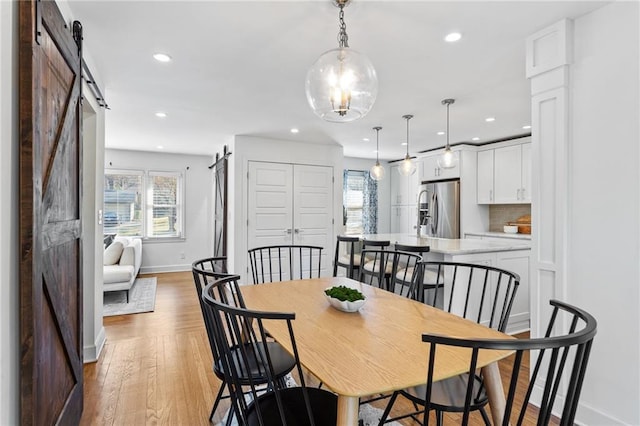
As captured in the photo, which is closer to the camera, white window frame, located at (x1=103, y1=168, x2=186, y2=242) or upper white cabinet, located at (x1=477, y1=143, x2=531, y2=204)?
upper white cabinet, located at (x1=477, y1=143, x2=531, y2=204)

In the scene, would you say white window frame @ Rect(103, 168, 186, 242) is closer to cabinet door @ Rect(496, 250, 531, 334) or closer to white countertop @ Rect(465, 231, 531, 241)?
white countertop @ Rect(465, 231, 531, 241)

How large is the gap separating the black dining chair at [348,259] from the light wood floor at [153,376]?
106 centimetres

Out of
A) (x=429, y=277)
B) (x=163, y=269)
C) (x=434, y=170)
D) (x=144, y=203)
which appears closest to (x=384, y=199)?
(x=434, y=170)

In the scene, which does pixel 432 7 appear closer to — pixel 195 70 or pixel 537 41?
pixel 537 41

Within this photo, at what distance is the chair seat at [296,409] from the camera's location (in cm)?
124

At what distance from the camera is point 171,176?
23.0 feet

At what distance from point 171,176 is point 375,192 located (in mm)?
4263

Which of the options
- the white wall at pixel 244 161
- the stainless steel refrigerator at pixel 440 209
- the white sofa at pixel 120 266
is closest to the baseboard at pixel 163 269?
the white sofa at pixel 120 266

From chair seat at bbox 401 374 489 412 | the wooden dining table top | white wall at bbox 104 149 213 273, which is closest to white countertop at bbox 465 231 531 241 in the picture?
the wooden dining table top

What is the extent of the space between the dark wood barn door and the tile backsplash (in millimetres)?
5824

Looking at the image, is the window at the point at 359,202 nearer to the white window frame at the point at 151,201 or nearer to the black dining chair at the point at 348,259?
the black dining chair at the point at 348,259

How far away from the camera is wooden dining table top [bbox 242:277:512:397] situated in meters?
1.03

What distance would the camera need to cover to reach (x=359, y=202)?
7.44 metres

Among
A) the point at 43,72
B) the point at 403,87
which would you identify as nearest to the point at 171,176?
the point at 403,87
